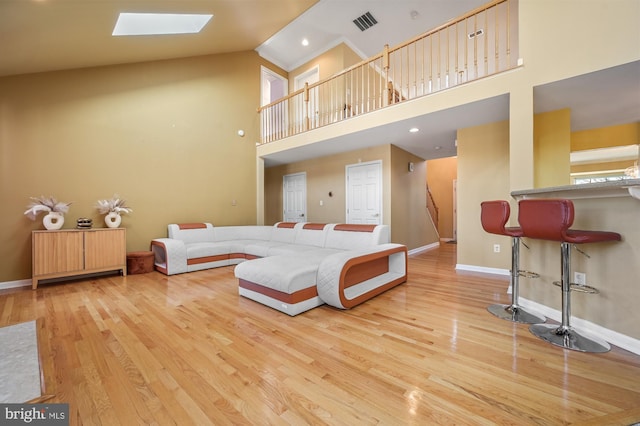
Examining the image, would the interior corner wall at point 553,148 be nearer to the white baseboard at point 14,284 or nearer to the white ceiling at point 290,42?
the white ceiling at point 290,42

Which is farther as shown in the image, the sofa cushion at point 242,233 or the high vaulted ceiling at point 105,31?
the sofa cushion at point 242,233

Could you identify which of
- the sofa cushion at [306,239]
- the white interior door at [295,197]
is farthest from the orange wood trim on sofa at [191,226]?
the white interior door at [295,197]

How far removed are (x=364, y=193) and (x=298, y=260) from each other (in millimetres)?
3348

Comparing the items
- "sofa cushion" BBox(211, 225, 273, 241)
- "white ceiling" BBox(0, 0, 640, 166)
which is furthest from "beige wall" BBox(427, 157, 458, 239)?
"sofa cushion" BBox(211, 225, 273, 241)

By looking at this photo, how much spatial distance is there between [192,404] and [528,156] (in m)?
3.88

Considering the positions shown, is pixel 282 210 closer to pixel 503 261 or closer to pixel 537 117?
pixel 503 261

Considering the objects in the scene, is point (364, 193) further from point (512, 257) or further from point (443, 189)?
point (443, 189)

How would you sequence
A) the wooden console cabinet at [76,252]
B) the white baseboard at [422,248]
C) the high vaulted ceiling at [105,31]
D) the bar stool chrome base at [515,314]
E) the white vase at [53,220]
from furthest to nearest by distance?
1. the white baseboard at [422,248]
2. the white vase at [53,220]
3. the wooden console cabinet at [76,252]
4. the high vaulted ceiling at [105,31]
5. the bar stool chrome base at [515,314]

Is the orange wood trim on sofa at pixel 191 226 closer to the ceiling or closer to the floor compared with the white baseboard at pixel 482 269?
closer to the ceiling

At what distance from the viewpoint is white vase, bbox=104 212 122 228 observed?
4234 millimetres

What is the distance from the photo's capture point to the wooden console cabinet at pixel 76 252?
11.6ft

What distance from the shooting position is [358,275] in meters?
3.11

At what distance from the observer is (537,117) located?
3.90 meters

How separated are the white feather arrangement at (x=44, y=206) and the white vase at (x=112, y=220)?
0.51 m
